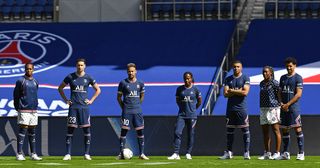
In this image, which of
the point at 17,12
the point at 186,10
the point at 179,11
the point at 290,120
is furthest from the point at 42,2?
the point at 290,120

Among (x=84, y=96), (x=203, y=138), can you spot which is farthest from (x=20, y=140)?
(x=203, y=138)

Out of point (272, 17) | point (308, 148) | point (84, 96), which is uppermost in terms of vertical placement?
point (272, 17)

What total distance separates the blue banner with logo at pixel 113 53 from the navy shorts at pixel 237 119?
8422 millimetres

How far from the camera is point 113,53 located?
28.9 m

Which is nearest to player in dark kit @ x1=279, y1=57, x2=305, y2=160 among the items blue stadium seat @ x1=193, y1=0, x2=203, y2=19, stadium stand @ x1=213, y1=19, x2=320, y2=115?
stadium stand @ x1=213, y1=19, x2=320, y2=115

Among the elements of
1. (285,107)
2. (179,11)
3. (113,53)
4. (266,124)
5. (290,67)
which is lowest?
(266,124)

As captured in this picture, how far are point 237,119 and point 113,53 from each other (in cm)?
1153

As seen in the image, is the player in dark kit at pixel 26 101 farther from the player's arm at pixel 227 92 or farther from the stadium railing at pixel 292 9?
the stadium railing at pixel 292 9

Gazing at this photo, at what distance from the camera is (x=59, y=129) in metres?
21.6

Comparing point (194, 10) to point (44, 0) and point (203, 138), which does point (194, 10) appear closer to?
point (44, 0)

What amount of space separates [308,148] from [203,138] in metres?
2.48

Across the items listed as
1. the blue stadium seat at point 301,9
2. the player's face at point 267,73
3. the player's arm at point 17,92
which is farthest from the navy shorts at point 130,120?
the blue stadium seat at point 301,9

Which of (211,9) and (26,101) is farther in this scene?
(211,9)

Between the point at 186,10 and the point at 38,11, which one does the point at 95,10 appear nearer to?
the point at 38,11
